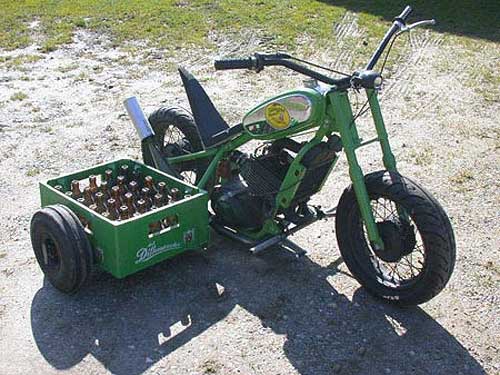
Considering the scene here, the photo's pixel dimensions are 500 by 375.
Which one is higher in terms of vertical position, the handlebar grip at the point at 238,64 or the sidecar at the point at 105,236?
the handlebar grip at the point at 238,64

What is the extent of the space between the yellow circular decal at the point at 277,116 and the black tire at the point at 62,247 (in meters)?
1.16

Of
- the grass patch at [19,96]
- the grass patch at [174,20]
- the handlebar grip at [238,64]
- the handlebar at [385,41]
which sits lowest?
the grass patch at [174,20]

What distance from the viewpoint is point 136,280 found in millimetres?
3939

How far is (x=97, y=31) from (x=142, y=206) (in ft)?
19.1

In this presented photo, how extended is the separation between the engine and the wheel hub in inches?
19.7

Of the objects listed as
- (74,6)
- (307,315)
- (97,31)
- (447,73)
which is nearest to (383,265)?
(307,315)

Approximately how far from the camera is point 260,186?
4.04 meters

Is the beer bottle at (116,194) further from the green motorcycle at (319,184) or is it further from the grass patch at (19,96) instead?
the grass patch at (19,96)

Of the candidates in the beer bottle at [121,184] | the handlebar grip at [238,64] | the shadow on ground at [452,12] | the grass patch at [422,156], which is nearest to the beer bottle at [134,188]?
the beer bottle at [121,184]

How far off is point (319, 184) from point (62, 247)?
1.45 metres

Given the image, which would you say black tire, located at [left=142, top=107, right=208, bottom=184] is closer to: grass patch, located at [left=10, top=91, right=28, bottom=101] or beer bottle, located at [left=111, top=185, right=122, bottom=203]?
beer bottle, located at [left=111, top=185, right=122, bottom=203]

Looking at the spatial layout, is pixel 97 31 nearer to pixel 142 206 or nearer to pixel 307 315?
pixel 142 206

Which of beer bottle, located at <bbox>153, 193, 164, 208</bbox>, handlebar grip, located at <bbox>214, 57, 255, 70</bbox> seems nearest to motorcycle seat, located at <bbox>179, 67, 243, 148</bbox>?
beer bottle, located at <bbox>153, 193, 164, 208</bbox>

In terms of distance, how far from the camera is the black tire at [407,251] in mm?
3336
